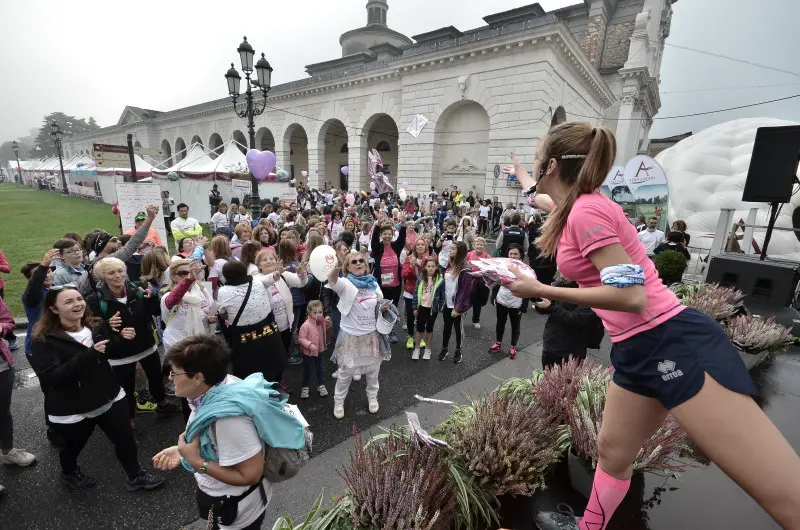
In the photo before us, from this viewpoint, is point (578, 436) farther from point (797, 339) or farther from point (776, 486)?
point (797, 339)

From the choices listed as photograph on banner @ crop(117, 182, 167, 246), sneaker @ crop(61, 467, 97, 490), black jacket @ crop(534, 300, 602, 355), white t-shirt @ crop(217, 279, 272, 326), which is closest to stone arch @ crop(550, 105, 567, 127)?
photograph on banner @ crop(117, 182, 167, 246)

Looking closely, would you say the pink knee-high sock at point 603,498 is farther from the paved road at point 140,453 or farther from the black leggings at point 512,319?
the black leggings at point 512,319

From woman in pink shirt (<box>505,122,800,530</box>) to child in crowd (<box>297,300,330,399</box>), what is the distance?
3362 mm

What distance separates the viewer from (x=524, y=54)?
65.0 ft

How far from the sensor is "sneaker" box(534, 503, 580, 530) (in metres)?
2.09

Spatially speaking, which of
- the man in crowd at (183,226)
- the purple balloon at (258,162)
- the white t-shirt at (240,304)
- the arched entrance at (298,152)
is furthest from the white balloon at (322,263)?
the arched entrance at (298,152)

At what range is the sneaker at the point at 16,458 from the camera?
3.31 meters

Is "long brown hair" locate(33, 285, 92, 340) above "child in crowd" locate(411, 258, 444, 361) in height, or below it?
above

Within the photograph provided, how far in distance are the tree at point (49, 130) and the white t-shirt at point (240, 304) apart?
115456 mm

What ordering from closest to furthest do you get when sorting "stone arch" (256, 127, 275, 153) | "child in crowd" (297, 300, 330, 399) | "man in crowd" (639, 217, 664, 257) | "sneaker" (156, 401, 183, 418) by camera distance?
"sneaker" (156, 401, 183, 418) < "child in crowd" (297, 300, 330, 399) < "man in crowd" (639, 217, 664, 257) < "stone arch" (256, 127, 275, 153)

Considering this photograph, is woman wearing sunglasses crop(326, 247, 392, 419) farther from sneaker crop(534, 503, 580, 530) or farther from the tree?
the tree

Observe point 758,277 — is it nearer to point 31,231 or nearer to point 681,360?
point 681,360

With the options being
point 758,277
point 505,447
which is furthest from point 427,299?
point 758,277

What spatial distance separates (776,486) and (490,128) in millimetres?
23034
